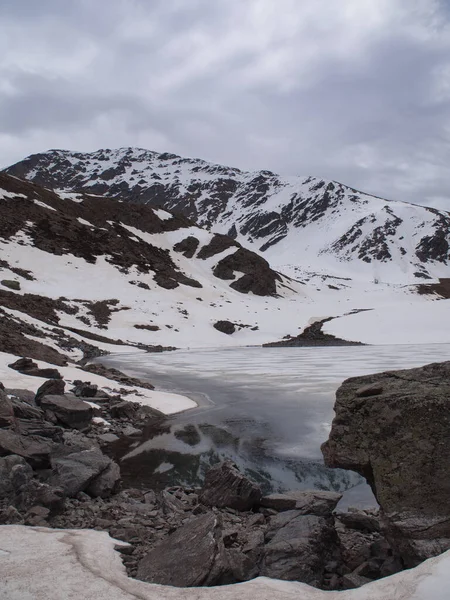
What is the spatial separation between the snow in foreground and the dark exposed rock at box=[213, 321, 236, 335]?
152 ft

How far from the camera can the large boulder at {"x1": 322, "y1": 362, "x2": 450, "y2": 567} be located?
5.71 m

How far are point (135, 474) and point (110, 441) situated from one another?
9.30 feet

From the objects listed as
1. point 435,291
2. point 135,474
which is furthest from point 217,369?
point 435,291

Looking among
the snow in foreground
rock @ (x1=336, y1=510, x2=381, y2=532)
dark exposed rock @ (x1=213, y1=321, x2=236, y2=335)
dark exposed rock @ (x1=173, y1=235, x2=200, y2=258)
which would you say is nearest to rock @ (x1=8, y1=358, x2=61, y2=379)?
the snow in foreground

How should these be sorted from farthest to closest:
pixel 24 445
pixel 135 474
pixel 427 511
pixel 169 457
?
pixel 169 457, pixel 135 474, pixel 24 445, pixel 427 511

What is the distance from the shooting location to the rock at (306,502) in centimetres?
770

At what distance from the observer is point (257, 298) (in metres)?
74.9

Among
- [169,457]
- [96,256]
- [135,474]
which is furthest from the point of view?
[96,256]

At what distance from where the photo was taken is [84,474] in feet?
30.1

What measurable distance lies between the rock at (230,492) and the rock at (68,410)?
5995 mm

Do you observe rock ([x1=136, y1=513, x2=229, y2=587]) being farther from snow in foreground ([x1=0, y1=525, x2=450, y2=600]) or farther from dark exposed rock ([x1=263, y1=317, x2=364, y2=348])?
dark exposed rock ([x1=263, y1=317, x2=364, y2=348])

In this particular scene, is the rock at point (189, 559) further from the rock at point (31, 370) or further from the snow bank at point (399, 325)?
the snow bank at point (399, 325)

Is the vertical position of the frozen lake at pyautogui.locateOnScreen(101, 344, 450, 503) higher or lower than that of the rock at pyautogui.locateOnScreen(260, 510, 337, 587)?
lower

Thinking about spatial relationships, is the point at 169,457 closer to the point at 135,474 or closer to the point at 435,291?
the point at 135,474
